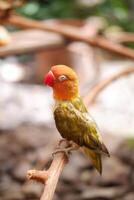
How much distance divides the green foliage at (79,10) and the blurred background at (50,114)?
0.42 metres

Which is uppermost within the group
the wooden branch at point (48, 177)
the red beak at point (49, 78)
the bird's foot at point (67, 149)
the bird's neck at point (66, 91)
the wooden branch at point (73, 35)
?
the wooden branch at point (73, 35)

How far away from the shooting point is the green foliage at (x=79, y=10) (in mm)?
4363

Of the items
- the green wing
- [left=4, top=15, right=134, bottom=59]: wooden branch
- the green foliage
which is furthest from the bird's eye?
the green foliage

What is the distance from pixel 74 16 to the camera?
445cm

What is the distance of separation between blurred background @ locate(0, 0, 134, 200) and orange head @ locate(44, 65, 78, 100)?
981 mm

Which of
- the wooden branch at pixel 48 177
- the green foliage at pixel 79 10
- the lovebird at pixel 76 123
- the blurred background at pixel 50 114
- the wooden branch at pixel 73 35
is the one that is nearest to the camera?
the wooden branch at pixel 48 177

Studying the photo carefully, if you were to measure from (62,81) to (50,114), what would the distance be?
2106 millimetres

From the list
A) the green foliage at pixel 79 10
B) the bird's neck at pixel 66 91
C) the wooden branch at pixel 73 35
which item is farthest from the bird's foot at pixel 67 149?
the green foliage at pixel 79 10

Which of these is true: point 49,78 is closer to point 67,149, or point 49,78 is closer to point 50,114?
point 67,149

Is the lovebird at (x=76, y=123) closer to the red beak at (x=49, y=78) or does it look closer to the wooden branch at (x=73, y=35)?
the red beak at (x=49, y=78)

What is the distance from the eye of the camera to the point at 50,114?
2.97m

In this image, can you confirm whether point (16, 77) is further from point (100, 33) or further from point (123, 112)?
point (100, 33)

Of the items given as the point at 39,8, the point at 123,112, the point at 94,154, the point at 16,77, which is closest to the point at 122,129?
the point at 123,112

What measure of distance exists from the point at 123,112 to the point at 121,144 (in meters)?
0.50
